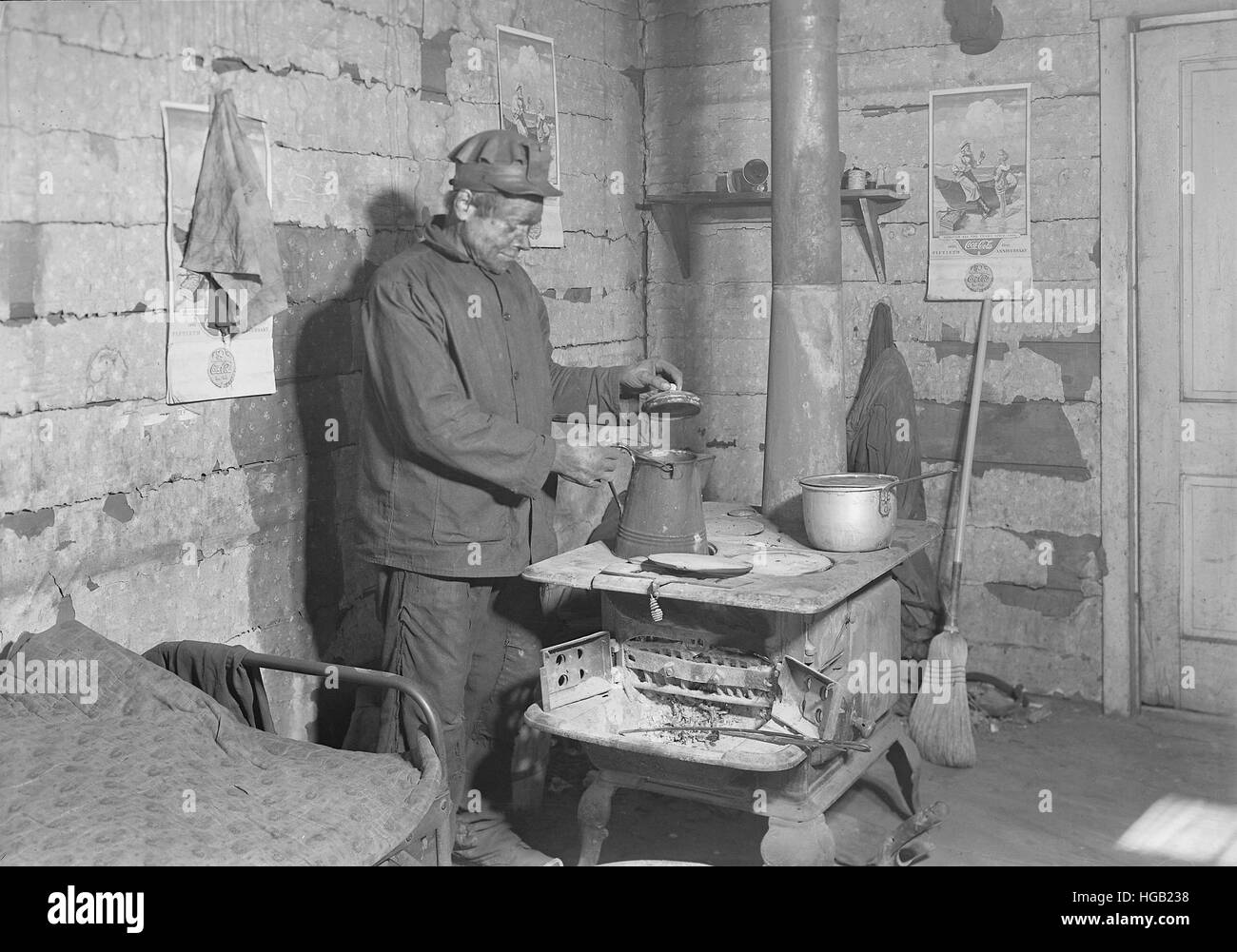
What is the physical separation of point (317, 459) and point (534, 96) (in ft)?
5.76

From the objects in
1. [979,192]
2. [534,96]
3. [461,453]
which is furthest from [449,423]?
[979,192]

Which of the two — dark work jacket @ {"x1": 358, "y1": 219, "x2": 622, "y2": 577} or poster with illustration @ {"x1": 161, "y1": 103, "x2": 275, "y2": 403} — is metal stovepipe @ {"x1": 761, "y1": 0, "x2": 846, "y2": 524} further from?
poster with illustration @ {"x1": 161, "y1": 103, "x2": 275, "y2": 403}

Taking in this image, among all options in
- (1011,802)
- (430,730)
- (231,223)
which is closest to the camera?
(430,730)

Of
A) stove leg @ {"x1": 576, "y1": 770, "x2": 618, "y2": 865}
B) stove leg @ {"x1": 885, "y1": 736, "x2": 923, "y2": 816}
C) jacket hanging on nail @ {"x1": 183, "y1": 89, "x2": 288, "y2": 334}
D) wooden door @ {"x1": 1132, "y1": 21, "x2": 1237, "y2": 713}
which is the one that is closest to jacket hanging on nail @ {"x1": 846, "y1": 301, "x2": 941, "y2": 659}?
wooden door @ {"x1": 1132, "y1": 21, "x2": 1237, "y2": 713}

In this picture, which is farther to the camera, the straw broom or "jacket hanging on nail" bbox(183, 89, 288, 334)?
the straw broom

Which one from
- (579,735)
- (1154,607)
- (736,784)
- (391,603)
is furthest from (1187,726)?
(391,603)

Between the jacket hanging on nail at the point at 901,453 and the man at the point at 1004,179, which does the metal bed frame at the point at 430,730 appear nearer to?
the jacket hanging on nail at the point at 901,453

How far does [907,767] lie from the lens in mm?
3879

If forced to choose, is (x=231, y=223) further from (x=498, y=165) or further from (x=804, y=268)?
(x=804, y=268)

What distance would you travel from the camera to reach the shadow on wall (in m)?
3.65

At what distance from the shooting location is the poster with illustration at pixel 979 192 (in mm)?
4863

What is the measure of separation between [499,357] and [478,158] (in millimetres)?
559

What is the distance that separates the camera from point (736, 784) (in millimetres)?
3168

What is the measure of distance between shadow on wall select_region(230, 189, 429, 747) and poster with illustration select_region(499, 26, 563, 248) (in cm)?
75
